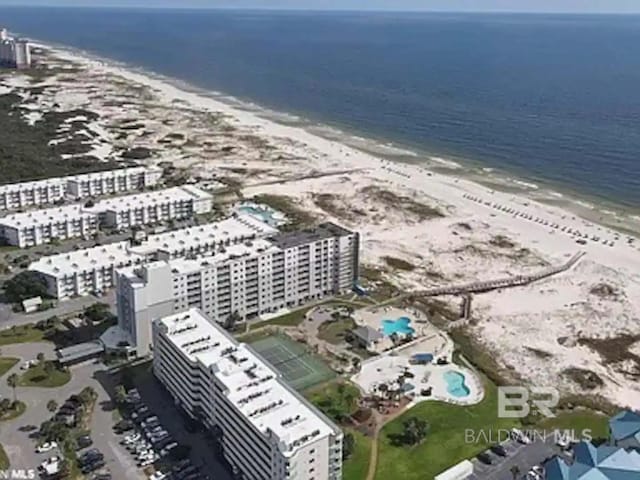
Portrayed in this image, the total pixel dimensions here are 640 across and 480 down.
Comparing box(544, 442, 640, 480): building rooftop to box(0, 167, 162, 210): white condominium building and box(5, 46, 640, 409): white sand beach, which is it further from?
box(0, 167, 162, 210): white condominium building

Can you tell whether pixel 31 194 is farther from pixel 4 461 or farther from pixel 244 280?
pixel 4 461

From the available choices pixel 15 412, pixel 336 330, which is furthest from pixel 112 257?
pixel 336 330

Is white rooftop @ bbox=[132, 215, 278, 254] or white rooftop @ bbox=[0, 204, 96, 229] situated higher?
white rooftop @ bbox=[132, 215, 278, 254]

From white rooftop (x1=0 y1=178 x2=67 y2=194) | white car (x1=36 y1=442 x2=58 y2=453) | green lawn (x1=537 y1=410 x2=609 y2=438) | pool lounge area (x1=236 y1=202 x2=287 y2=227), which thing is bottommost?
pool lounge area (x1=236 y1=202 x2=287 y2=227)

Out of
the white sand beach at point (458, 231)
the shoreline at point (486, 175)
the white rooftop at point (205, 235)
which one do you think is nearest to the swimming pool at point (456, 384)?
the white sand beach at point (458, 231)

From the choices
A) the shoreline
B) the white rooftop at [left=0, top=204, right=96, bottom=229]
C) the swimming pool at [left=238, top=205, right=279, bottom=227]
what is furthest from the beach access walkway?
the white rooftop at [left=0, top=204, right=96, bottom=229]

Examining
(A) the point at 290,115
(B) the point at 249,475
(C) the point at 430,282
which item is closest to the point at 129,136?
(A) the point at 290,115

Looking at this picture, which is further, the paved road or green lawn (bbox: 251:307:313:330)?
green lawn (bbox: 251:307:313:330)

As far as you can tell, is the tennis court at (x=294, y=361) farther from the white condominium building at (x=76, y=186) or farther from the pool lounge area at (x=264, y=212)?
the white condominium building at (x=76, y=186)
